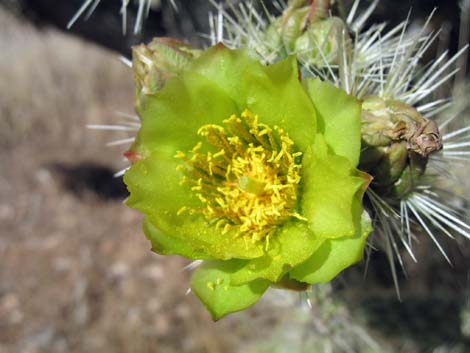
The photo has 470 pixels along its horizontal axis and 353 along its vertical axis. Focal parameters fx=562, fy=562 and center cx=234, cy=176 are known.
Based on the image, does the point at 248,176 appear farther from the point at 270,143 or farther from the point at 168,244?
the point at 168,244

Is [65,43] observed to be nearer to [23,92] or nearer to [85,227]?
[23,92]

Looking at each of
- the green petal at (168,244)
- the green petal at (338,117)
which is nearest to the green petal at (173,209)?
the green petal at (168,244)

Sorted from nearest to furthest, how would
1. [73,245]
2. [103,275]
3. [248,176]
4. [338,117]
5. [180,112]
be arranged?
[338,117] → [180,112] → [248,176] → [103,275] → [73,245]

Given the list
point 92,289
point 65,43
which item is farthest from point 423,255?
point 65,43

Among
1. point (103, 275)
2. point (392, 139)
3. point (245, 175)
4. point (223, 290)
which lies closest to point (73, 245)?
point (103, 275)

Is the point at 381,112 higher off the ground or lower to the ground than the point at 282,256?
higher

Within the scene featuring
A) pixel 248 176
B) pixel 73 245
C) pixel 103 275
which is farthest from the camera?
pixel 73 245

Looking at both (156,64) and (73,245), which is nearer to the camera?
(156,64)
